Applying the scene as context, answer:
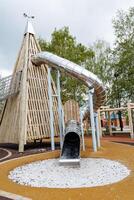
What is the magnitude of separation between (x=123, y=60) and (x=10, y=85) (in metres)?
11.3

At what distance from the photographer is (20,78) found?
1551 cm

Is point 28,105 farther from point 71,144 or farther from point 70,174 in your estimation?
point 70,174

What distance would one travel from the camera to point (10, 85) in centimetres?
1678

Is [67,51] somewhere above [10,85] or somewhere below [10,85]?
above

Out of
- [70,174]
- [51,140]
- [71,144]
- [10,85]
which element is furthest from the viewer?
[10,85]

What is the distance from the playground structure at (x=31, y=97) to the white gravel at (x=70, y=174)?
12.8ft

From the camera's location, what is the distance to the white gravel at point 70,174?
7.14 metres

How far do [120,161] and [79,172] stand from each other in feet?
6.65

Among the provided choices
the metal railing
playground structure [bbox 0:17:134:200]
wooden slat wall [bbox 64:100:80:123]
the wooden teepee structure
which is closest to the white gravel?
playground structure [bbox 0:17:134:200]

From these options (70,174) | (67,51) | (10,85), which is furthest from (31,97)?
(67,51)

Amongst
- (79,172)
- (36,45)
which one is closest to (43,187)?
(79,172)

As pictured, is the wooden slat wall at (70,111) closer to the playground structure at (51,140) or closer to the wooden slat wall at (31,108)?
the playground structure at (51,140)

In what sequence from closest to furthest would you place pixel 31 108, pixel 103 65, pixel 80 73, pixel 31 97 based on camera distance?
1. pixel 80 73
2. pixel 31 108
3. pixel 31 97
4. pixel 103 65

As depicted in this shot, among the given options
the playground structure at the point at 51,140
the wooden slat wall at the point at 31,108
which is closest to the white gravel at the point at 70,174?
the playground structure at the point at 51,140
